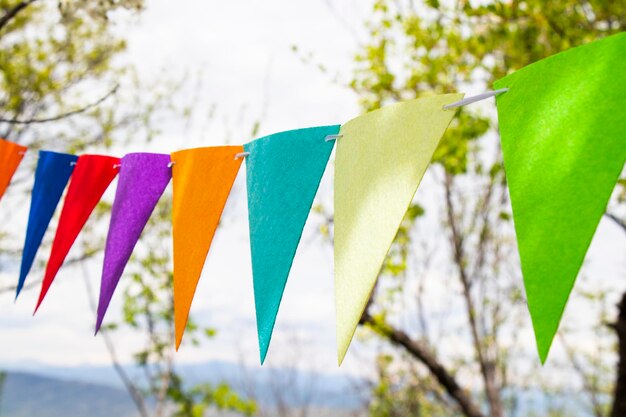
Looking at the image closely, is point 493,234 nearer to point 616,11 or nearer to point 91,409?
point 616,11

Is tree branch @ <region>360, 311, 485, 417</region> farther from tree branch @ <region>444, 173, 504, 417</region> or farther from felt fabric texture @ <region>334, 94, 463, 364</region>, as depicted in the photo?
felt fabric texture @ <region>334, 94, 463, 364</region>

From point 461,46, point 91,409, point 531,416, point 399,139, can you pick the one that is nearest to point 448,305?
point 461,46

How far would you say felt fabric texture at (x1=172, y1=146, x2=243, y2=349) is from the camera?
1293 millimetres

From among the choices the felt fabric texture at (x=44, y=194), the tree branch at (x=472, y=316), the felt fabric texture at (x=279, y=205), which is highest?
the felt fabric texture at (x=279, y=205)

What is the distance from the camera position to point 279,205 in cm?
118

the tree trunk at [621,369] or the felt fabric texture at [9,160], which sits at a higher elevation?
the felt fabric texture at [9,160]

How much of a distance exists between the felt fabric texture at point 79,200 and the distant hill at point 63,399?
526 ft

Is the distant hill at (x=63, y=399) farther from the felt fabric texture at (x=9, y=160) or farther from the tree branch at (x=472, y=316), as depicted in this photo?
the felt fabric texture at (x=9, y=160)

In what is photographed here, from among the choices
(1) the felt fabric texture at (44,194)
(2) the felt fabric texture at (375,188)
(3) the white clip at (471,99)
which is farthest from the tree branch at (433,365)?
(3) the white clip at (471,99)

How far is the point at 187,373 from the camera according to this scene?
550cm

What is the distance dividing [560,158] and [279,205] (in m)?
0.54

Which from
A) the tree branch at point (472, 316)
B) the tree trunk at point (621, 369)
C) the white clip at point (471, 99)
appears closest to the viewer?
the white clip at point (471, 99)

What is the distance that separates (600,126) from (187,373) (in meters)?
5.19

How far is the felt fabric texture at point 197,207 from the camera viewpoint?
129 centimetres
